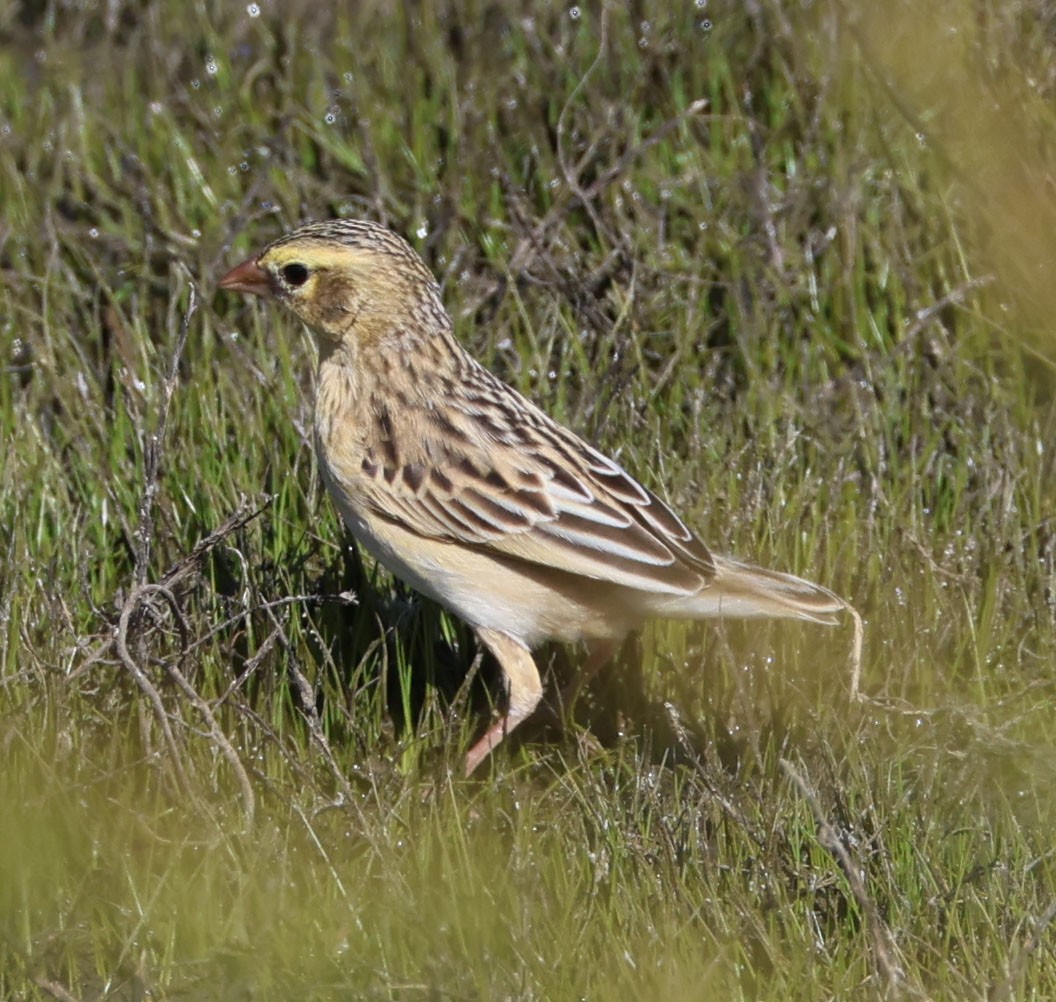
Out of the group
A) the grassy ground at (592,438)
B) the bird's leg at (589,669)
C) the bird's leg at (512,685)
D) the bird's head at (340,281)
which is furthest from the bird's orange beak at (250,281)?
the bird's leg at (589,669)

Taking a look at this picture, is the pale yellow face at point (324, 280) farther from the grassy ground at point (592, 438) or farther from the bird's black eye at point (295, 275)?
the grassy ground at point (592, 438)

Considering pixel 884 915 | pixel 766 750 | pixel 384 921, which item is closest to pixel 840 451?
pixel 766 750

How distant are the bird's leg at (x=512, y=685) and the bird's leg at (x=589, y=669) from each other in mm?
250

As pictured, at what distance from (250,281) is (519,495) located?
3.65 feet

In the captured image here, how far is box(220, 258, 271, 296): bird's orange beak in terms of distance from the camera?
5586 mm

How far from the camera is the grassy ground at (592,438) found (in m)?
4.32

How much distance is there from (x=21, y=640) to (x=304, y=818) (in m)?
1.14

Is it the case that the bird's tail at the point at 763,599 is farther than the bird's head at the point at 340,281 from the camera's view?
No

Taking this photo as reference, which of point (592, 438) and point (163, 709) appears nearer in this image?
point (163, 709)

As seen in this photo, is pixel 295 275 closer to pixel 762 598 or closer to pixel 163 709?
pixel 163 709

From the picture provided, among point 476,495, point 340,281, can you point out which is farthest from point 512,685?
point 340,281

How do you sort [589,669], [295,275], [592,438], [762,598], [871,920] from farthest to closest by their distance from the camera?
[592,438], [589,669], [295,275], [762,598], [871,920]

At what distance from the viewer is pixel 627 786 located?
17.4 feet

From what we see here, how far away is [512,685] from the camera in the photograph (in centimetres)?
542
